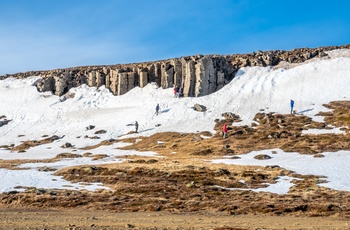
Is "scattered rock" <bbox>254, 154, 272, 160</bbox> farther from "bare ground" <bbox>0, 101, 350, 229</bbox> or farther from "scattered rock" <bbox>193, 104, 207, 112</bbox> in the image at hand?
"scattered rock" <bbox>193, 104, 207, 112</bbox>

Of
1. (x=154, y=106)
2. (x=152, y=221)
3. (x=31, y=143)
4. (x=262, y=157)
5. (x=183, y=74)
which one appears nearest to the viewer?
(x=152, y=221)

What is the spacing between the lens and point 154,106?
8294cm

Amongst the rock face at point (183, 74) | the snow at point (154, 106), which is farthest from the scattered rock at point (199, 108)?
the rock face at point (183, 74)

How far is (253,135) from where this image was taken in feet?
200

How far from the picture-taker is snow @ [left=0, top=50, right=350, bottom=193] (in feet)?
234

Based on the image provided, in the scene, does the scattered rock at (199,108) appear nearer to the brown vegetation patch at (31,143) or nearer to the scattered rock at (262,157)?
the brown vegetation patch at (31,143)

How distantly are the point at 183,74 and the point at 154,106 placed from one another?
10.8 m

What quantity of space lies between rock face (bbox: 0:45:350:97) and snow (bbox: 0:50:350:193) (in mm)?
2062

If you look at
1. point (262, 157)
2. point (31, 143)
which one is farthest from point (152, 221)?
point (31, 143)

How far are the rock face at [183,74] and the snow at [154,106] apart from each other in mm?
2062

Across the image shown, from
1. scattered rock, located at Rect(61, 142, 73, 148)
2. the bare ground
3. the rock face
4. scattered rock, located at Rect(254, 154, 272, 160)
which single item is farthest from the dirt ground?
the rock face

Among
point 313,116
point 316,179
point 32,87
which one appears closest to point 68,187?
point 316,179

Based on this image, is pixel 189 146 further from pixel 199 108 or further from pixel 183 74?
pixel 183 74

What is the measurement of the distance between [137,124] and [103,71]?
111ft
